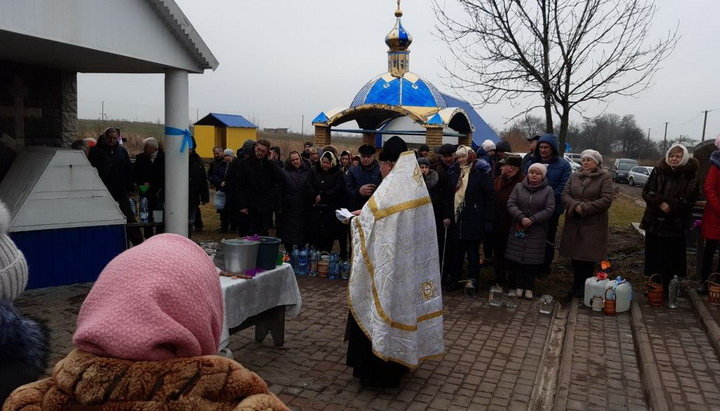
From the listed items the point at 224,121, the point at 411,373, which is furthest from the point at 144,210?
the point at 224,121

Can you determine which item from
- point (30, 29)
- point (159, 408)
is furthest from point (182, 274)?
point (30, 29)

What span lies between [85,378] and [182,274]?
1.04ft

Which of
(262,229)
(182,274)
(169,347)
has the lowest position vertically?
(262,229)

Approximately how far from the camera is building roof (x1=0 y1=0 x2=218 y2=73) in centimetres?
632

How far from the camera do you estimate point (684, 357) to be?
5.74 meters

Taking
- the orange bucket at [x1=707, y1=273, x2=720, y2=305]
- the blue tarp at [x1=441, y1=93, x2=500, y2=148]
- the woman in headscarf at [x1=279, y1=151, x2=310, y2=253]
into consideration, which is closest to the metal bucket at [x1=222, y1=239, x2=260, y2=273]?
the woman in headscarf at [x1=279, y1=151, x2=310, y2=253]

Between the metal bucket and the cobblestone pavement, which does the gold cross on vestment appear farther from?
the metal bucket

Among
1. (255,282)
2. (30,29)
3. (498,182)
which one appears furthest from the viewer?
(498,182)

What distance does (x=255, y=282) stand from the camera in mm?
4918

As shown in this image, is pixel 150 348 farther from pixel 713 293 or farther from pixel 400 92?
pixel 400 92

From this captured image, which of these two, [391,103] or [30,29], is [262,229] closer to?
[30,29]

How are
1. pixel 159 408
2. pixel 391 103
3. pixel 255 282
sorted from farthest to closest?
1. pixel 391 103
2. pixel 255 282
3. pixel 159 408

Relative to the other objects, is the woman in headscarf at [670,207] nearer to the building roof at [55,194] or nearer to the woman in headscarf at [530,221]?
the woman in headscarf at [530,221]

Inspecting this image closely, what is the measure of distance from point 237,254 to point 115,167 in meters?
5.63
